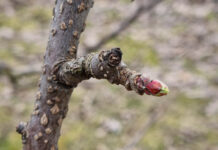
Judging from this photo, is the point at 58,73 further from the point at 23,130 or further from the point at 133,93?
the point at 133,93

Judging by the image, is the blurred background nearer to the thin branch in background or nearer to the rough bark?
the thin branch in background

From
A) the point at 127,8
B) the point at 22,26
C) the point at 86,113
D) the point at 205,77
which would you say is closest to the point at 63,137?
the point at 86,113

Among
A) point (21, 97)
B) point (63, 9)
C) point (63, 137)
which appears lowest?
point (63, 9)

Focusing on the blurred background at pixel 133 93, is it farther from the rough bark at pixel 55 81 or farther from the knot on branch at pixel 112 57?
the knot on branch at pixel 112 57

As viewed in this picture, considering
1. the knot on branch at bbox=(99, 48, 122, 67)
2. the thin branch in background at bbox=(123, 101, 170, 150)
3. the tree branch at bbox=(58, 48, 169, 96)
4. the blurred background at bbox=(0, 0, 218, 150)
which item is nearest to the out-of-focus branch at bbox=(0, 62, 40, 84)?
the blurred background at bbox=(0, 0, 218, 150)

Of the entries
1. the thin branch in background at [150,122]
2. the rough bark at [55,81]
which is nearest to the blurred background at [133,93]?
the thin branch in background at [150,122]

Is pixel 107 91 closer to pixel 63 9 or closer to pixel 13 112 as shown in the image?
pixel 13 112

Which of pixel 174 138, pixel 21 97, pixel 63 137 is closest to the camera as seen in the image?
pixel 63 137

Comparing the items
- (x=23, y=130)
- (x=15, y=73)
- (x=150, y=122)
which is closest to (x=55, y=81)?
(x=23, y=130)
